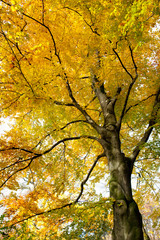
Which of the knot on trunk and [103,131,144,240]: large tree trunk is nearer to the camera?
[103,131,144,240]: large tree trunk

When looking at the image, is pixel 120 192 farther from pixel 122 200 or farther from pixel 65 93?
pixel 65 93

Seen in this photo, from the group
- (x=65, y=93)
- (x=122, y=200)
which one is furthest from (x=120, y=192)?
(x=65, y=93)

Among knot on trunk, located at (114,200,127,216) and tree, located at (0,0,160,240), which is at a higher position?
tree, located at (0,0,160,240)

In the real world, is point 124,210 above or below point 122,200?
below

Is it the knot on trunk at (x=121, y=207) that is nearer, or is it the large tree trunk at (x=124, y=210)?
the large tree trunk at (x=124, y=210)

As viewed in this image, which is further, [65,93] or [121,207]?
[65,93]

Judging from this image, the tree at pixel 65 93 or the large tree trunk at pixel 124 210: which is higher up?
the tree at pixel 65 93

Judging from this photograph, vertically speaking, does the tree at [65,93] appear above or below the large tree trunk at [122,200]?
above

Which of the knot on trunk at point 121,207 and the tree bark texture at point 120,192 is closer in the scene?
the tree bark texture at point 120,192

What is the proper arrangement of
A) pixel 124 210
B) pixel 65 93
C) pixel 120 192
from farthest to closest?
1. pixel 65 93
2. pixel 120 192
3. pixel 124 210

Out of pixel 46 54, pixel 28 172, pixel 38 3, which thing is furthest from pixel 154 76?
pixel 28 172

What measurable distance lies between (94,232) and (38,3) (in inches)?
204

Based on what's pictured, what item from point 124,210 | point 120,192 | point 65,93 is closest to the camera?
point 124,210

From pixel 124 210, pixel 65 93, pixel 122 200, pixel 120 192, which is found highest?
pixel 65 93
